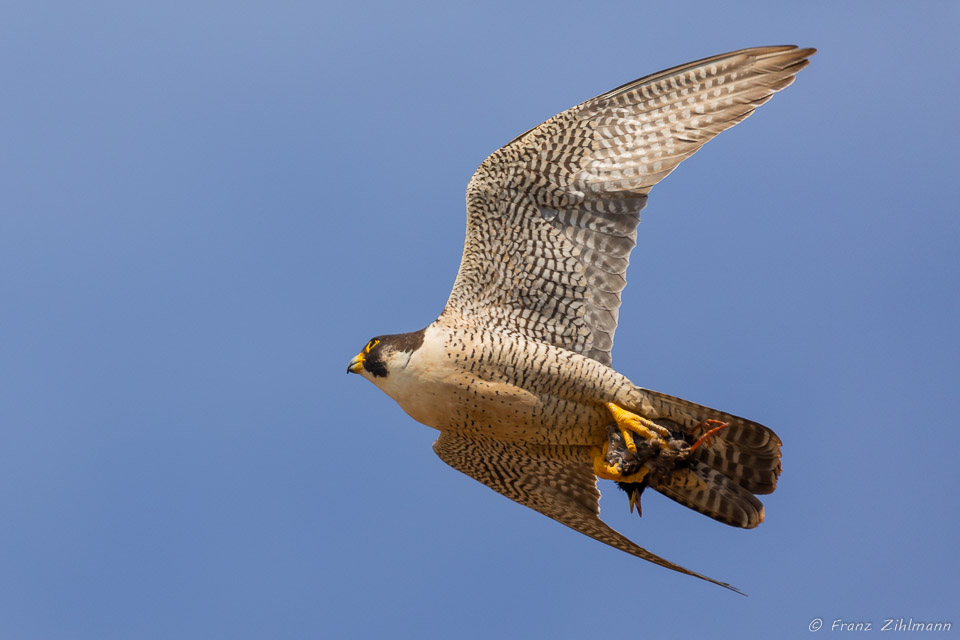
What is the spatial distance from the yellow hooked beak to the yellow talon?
7.77 ft

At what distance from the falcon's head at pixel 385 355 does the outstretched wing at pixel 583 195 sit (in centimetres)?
44

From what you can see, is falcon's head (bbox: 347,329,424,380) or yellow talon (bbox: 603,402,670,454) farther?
falcon's head (bbox: 347,329,424,380)

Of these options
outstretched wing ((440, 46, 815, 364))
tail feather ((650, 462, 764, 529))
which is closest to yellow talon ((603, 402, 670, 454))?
tail feather ((650, 462, 764, 529))

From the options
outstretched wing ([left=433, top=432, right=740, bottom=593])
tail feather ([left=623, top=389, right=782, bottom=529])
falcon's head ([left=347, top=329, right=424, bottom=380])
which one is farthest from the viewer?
outstretched wing ([left=433, top=432, right=740, bottom=593])

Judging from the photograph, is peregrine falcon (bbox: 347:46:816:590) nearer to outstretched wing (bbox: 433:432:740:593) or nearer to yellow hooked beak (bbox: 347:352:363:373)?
yellow hooked beak (bbox: 347:352:363:373)

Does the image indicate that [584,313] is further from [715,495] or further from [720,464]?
[715,495]

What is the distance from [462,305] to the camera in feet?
34.7

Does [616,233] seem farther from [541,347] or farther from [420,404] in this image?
[420,404]

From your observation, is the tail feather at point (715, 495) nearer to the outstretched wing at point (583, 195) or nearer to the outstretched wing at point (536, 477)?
the outstretched wing at point (536, 477)

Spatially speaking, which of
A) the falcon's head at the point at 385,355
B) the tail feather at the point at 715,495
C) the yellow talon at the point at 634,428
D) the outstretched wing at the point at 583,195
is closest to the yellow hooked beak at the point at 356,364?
the falcon's head at the point at 385,355

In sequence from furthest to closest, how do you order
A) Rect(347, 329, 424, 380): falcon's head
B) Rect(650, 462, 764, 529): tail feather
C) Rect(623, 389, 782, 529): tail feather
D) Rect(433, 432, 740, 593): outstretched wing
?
1. Rect(433, 432, 740, 593): outstretched wing
2. Rect(347, 329, 424, 380): falcon's head
3. Rect(650, 462, 764, 529): tail feather
4. Rect(623, 389, 782, 529): tail feather

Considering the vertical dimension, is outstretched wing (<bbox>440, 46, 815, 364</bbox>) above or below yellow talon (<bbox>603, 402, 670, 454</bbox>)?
above

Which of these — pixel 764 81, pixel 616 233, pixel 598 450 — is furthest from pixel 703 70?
pixel 598 450

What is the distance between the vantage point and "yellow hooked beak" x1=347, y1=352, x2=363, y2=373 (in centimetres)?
1071
